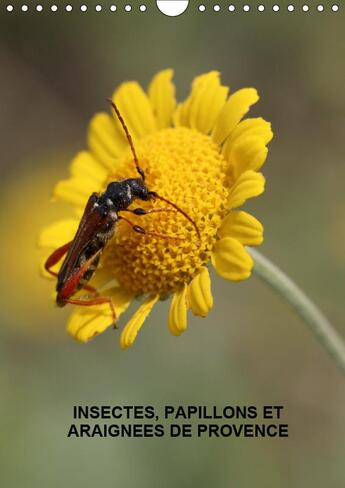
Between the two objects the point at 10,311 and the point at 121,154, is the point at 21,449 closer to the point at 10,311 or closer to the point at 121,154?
the point at 10,311

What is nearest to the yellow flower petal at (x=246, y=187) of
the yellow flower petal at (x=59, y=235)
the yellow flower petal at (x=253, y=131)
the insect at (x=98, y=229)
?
the yellow flower petal at (x=253, y=131)

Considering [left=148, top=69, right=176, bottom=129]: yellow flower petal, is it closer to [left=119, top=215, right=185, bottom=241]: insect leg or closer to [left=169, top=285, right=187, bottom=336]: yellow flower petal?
[left=119, top=215, right=185, bottom=241]: insect leg

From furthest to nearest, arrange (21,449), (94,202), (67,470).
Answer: (21,449), (67,470), (94,202)

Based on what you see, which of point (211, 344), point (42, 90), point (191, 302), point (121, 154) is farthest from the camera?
point (42, 90)

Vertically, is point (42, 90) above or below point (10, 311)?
above

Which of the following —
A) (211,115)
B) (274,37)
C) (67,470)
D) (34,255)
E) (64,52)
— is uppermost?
(64,52)

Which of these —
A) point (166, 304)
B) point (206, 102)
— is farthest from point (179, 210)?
point (166, 304)

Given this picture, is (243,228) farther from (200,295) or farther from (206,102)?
(206,102)

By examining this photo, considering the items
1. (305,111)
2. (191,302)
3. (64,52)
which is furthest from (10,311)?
(191,302)

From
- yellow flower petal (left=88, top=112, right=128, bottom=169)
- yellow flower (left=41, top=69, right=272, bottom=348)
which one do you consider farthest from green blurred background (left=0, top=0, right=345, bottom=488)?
yellow flower (left=41, top=69, right=272, bottom=348)
